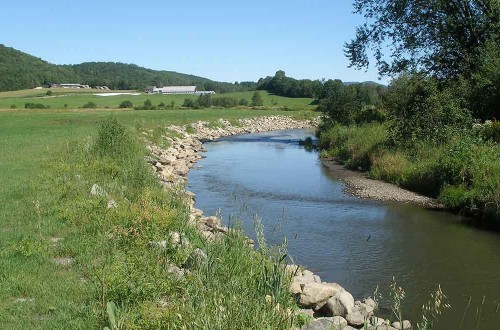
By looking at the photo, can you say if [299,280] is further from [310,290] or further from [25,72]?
[25,72]

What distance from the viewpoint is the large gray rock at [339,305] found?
8.36 metres

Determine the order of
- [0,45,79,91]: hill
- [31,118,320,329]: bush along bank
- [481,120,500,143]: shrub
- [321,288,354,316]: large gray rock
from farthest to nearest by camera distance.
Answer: [0,45,79,91]: hill → [481,120,500,143]: shrub → [321,288,354,316]: large gray rock → [31,118,320,329]: bush along bank

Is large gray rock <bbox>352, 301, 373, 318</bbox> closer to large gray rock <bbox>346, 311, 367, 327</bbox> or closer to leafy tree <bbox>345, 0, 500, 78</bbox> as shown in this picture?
large gray rock <bbox>346, 311, 367, 327</bbox>

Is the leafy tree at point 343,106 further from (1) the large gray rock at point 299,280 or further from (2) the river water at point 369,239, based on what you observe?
(1) the large gray rock at point 299,280

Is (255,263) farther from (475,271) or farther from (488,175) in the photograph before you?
(488,175)

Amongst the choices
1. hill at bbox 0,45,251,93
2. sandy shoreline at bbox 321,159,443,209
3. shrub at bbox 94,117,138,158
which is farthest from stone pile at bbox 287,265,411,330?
hill at bbox 0,45,251,93

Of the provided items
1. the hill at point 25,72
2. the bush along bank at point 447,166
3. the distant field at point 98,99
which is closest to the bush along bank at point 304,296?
the bush along bank at point 447,166

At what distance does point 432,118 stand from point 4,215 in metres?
19.2

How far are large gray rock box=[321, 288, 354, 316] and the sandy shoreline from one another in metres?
10.5

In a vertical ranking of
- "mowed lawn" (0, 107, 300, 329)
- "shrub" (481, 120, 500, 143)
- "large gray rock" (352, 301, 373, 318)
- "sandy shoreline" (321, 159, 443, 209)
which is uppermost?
"shrub" (481, 120, 500, 143)

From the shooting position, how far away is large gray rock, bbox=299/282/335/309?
8633 mm

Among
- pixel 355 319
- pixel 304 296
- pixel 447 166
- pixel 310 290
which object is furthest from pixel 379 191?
pixel 355 319

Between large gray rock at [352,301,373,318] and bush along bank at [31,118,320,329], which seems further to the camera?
large gray rock at [352,301,373,318]

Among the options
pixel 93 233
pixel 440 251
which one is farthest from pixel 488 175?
pixel 93 233
